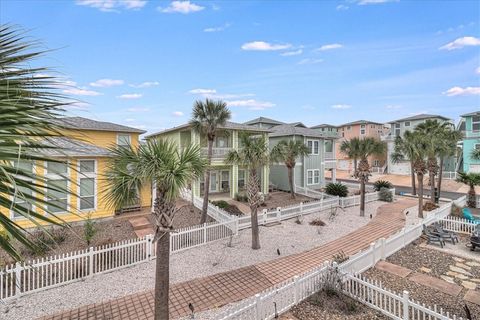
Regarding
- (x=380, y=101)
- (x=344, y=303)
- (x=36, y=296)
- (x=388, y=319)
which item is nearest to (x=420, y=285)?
(x=388, y=319)

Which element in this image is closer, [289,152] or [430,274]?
[430,274]

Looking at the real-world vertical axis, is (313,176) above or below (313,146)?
below

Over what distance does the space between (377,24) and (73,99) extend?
1691 centimetres

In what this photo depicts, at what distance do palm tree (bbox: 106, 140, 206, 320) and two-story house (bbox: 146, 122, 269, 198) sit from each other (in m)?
12.5

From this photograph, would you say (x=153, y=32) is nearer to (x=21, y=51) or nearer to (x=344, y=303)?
(x=21, y=51)

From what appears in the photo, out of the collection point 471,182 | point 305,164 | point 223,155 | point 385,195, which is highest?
point 223,155

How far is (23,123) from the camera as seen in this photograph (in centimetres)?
183

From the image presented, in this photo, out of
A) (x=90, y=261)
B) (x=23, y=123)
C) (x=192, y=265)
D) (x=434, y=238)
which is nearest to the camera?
(x=23, y=123)

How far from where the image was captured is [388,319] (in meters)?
6.66

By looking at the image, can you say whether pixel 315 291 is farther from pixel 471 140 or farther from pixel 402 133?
pixel 402 133

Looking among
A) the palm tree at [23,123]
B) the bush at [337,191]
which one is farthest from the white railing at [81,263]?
the bush at [337,191]

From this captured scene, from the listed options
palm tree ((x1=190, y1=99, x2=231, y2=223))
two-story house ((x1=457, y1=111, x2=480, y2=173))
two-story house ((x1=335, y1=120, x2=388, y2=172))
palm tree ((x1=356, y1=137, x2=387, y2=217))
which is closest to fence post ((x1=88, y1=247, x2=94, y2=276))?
palm tree ((x1=190, y1=99, x2=231, y2=223))

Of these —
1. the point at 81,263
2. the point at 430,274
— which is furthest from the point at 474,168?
the point at 81,263

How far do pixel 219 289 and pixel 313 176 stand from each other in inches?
847
